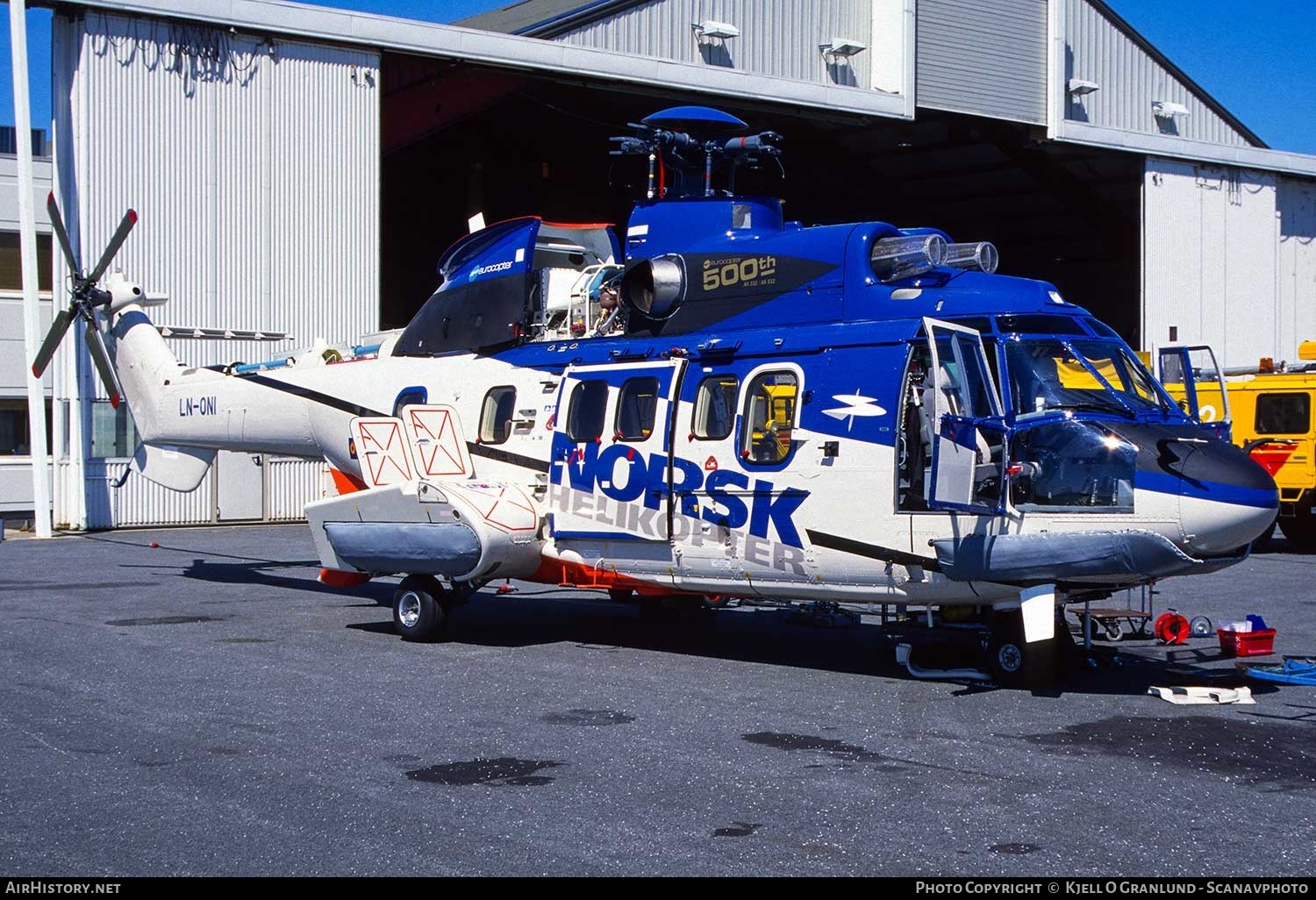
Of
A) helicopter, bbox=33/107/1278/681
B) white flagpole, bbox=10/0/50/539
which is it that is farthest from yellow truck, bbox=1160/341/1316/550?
white flagpole, bbox=10/0/50/539

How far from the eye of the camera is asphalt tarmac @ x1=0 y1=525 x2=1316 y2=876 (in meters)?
5.86

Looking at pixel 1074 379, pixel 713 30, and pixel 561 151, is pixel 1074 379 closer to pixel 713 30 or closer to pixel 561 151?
pixel 713 30

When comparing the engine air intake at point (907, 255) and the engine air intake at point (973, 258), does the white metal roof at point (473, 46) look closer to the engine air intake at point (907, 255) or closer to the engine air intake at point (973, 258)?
the engine air intake at point (907, 255)

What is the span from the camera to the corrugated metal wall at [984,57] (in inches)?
1226

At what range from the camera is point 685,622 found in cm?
1338

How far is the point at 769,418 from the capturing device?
1026 centimetres

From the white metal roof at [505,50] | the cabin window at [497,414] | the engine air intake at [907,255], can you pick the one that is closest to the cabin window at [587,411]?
the cabin window at [497,414]

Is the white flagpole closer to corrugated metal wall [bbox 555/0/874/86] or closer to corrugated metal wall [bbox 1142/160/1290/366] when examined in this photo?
corrugated metal wall [bbox 555/0/874/86]

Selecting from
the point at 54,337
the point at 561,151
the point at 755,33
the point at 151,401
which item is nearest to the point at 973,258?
the point at 151,401

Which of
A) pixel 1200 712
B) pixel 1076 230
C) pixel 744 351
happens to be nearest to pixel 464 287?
pixel 744 351

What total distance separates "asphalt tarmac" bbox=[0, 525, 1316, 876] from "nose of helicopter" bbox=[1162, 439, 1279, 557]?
1.19 metres

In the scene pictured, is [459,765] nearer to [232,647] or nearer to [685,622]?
[232,647]

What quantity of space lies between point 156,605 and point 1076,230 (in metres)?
35.3

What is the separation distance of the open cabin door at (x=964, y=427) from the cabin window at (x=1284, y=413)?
1365cm
